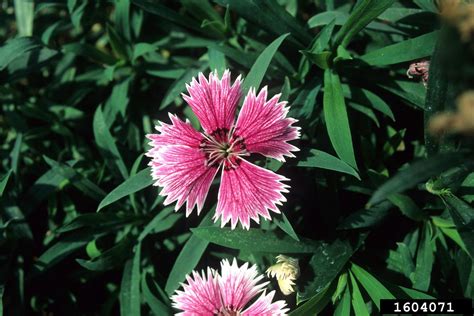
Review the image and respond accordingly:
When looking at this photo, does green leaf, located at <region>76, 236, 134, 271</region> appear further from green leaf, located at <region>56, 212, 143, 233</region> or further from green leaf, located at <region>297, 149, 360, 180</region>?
green leaf, located at <region>297, 149, 360, 180</region>

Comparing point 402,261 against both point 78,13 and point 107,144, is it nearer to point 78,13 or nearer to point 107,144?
point 107,144

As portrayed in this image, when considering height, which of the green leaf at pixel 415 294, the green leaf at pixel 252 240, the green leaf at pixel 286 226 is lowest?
the green leaf at pixel 415 294

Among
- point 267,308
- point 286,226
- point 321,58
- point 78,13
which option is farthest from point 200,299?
point 78,13

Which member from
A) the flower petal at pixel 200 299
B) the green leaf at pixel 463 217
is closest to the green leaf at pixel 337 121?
the green leaf at pixel 463 217

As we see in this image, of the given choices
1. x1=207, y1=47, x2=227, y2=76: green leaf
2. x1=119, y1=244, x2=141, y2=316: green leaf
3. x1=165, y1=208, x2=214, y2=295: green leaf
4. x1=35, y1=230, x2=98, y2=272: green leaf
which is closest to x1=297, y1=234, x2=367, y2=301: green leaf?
x1=165, y1=208, x2=214, y2=295: green leaf

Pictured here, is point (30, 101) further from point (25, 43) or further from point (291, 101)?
point (291, 101)

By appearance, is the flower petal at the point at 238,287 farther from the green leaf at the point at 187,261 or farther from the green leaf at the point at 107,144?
the green leaf at the point at 107,144

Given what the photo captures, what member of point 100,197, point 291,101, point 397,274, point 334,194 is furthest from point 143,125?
point 397,274
